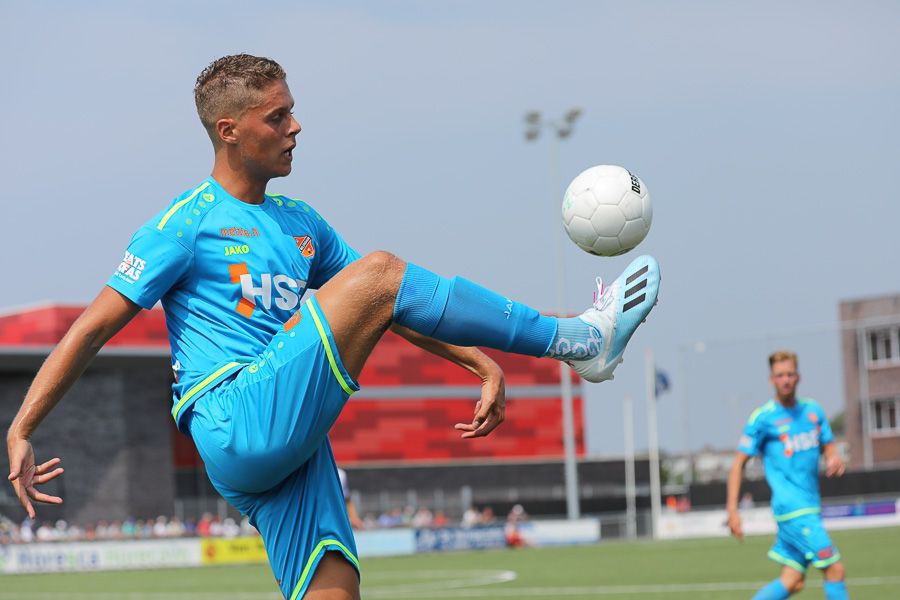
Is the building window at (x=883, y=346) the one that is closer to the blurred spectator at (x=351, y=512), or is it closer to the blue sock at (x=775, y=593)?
the blurred spectator at (x=351, y=512)

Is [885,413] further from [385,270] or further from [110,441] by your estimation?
[385,270]

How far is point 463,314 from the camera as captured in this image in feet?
13.2

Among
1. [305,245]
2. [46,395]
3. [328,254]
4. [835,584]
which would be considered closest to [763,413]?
[835,584]

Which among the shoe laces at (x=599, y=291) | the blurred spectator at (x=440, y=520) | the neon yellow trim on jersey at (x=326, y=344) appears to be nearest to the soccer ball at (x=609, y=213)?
the shoe laces at (x=599, y=291)

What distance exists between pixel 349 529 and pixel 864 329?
3633 centimetres

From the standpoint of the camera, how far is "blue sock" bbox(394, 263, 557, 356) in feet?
13.1

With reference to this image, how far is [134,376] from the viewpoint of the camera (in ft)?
164

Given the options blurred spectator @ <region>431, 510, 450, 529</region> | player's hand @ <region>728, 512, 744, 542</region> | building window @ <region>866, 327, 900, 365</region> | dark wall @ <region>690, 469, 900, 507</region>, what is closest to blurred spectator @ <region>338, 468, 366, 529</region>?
player's hand @ <region>728, 512, 744, 542</region>

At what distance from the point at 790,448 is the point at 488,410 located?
21.5ft

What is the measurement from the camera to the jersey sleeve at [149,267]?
4.39 m

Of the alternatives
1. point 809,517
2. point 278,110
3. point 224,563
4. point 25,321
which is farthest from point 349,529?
point 25,321

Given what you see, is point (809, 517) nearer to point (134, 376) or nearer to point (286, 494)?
point (286, 494)

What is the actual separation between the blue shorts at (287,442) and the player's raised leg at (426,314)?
7 centimetres

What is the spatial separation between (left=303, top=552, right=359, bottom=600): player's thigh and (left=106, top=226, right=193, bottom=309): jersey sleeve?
103cm
